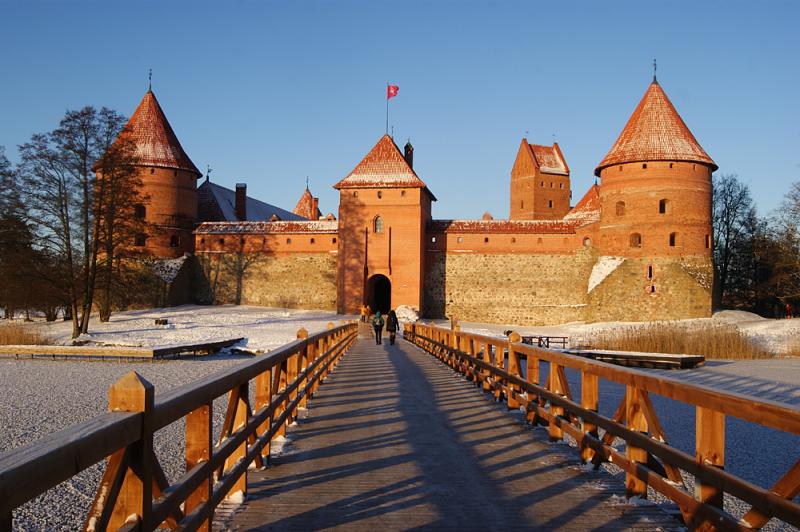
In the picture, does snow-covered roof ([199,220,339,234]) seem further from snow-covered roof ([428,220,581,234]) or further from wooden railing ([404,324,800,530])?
wooden railing ([404,324,800,530])

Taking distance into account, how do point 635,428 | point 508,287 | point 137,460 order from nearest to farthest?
point 137,460, point 635,428, point 508,287

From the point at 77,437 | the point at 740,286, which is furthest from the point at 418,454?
the point at 740,286

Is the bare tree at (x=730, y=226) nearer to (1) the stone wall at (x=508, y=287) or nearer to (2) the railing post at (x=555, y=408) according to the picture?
(1) the stone wall at (x=508, y=287)

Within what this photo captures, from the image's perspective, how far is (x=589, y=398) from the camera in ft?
17.5

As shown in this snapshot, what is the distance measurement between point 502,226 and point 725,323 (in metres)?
11.9

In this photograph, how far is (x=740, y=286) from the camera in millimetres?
42312

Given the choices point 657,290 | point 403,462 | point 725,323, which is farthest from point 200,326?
point 403,462

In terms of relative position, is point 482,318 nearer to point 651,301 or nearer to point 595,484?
point 651,301

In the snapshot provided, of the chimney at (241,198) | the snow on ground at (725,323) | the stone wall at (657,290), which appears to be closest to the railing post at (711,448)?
the snow on ground at (725,323)

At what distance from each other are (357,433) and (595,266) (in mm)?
28141

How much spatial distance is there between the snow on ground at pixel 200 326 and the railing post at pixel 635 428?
60.0 feet

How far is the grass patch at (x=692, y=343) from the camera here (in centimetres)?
2106

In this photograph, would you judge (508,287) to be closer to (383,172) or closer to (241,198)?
(383,172)

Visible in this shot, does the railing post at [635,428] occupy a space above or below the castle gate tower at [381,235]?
below
